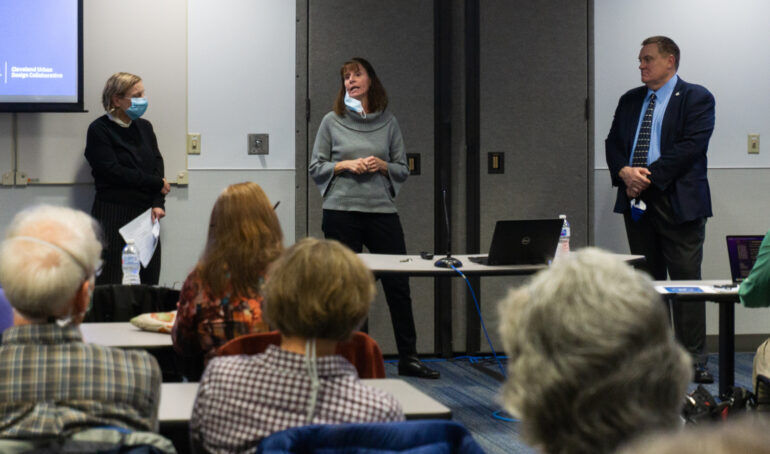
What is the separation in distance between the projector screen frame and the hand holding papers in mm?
806

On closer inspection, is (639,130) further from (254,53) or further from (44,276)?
(44,276)

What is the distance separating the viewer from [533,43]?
564cm

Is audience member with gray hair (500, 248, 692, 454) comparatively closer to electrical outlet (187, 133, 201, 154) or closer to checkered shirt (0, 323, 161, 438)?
checkered shirt (0, 323, 161, 438)

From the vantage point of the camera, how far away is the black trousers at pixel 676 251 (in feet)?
16.6

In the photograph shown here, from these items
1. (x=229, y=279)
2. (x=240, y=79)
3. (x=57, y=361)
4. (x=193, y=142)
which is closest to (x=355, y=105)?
(x=240, y=79)

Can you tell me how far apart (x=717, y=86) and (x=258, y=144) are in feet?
9.82

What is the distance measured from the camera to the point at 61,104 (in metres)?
5.07

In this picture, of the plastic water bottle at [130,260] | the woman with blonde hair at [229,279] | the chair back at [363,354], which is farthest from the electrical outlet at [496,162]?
the chair back at [363,354]

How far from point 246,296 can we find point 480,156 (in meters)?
3.43

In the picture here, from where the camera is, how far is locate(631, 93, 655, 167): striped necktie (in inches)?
200

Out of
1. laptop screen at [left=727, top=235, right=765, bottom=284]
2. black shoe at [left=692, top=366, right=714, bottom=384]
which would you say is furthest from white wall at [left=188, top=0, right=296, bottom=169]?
laptop screen at [left=727, top=235, right=765, bottom=284]

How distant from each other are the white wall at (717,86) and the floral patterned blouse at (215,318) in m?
3.85

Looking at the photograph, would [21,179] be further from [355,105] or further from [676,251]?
[676,251]

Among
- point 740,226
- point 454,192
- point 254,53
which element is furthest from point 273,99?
point 740,226
